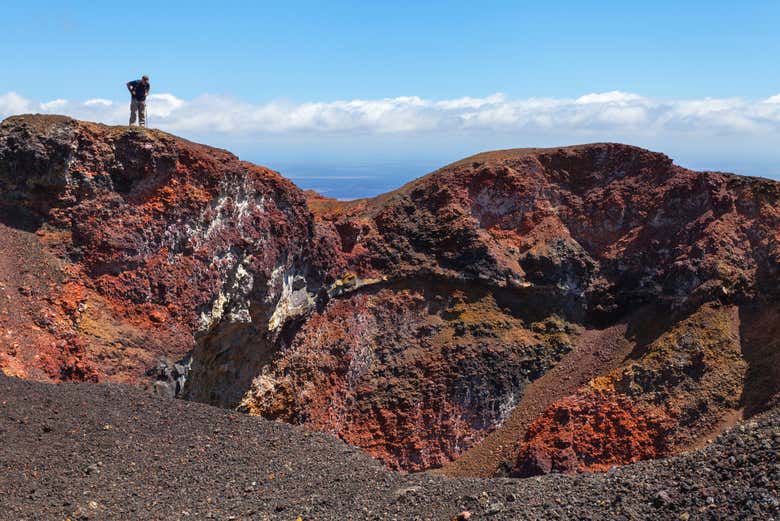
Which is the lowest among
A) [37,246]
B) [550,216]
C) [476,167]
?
[37,246]

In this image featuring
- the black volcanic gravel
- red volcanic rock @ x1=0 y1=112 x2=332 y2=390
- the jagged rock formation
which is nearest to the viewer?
the black volcanic gravel

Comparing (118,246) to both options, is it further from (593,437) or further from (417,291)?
(593,437)

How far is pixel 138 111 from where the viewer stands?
78.8ft

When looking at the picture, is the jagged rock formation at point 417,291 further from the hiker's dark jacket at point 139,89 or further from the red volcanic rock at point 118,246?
the hiker's dark jacket at point 139,89

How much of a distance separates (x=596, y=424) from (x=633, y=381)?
2489mm

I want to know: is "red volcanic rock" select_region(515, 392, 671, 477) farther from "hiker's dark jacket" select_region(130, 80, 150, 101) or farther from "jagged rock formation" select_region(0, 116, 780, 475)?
"hiker's dark jacket" select_region(130, 80, 150, 101)

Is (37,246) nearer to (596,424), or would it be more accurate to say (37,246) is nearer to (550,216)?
(596,424)

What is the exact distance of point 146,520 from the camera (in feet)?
39.7

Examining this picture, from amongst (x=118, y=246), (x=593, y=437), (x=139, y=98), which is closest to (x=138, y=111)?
(x=139, y=98)

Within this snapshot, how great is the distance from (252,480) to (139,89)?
16009 millimetres

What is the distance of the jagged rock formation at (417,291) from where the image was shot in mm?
21578

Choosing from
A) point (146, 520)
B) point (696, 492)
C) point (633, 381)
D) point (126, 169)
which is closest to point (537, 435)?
point (633, 381)

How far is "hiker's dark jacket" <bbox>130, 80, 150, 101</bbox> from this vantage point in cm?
2334

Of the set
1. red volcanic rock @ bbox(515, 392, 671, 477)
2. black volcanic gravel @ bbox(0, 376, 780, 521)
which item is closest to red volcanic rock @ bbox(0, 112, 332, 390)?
black volcanic gravel @ bbox(0, 376, 780, 521)
